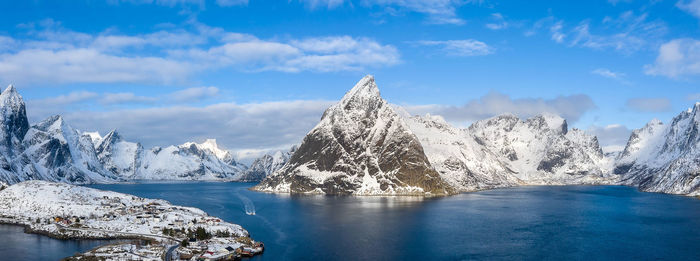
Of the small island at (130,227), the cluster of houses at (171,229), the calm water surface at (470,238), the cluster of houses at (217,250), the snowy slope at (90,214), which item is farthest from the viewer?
the snowy slope at (90,214)

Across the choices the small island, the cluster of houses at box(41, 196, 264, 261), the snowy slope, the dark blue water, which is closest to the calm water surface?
the dark blue water

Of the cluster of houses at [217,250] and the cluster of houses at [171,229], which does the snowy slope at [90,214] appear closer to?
the cluster of houses at [171,229]

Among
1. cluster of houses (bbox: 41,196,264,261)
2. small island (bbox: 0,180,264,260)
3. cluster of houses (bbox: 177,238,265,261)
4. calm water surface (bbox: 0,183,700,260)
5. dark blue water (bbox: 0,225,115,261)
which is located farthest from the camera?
calm water surface (bbox: 0,183,700,260)

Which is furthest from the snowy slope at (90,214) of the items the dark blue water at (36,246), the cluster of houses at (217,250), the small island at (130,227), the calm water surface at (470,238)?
the calm water surface at (470,238)

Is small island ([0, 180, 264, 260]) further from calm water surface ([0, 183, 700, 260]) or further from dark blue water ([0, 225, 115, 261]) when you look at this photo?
calm water surface ([0, 183, 700, 260])

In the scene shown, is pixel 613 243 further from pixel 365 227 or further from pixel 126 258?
pixel 126 258

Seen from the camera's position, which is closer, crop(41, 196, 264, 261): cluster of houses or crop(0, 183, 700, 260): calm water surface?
crop(41, 196, 264, 261): cluster of houses
